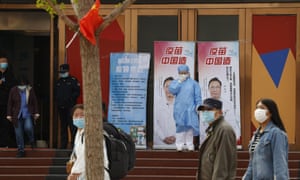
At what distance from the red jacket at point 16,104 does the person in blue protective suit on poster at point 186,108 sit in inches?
114

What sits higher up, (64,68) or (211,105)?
(64,68)

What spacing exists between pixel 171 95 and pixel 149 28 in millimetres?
1646

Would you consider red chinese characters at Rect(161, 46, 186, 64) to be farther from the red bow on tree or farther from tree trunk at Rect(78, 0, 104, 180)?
tree trunk at Rect(78, 0, 104, 180)

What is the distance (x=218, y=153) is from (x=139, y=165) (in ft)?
23.2

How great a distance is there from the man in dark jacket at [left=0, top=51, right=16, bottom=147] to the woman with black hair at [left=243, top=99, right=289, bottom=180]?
28.5 feet

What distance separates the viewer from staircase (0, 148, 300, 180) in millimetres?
13320

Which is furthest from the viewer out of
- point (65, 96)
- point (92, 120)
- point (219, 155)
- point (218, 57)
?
point (218, 57)

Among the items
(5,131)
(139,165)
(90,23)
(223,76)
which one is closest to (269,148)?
(90,23)

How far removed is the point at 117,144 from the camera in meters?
7.10

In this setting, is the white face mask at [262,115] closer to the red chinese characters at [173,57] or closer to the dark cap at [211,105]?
the dark cap at [211,105]

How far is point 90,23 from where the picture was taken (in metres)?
6.47

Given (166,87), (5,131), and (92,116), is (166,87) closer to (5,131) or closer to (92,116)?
(5,131)

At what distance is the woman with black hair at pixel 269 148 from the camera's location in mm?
6703

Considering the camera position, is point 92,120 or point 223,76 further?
point 223,76
